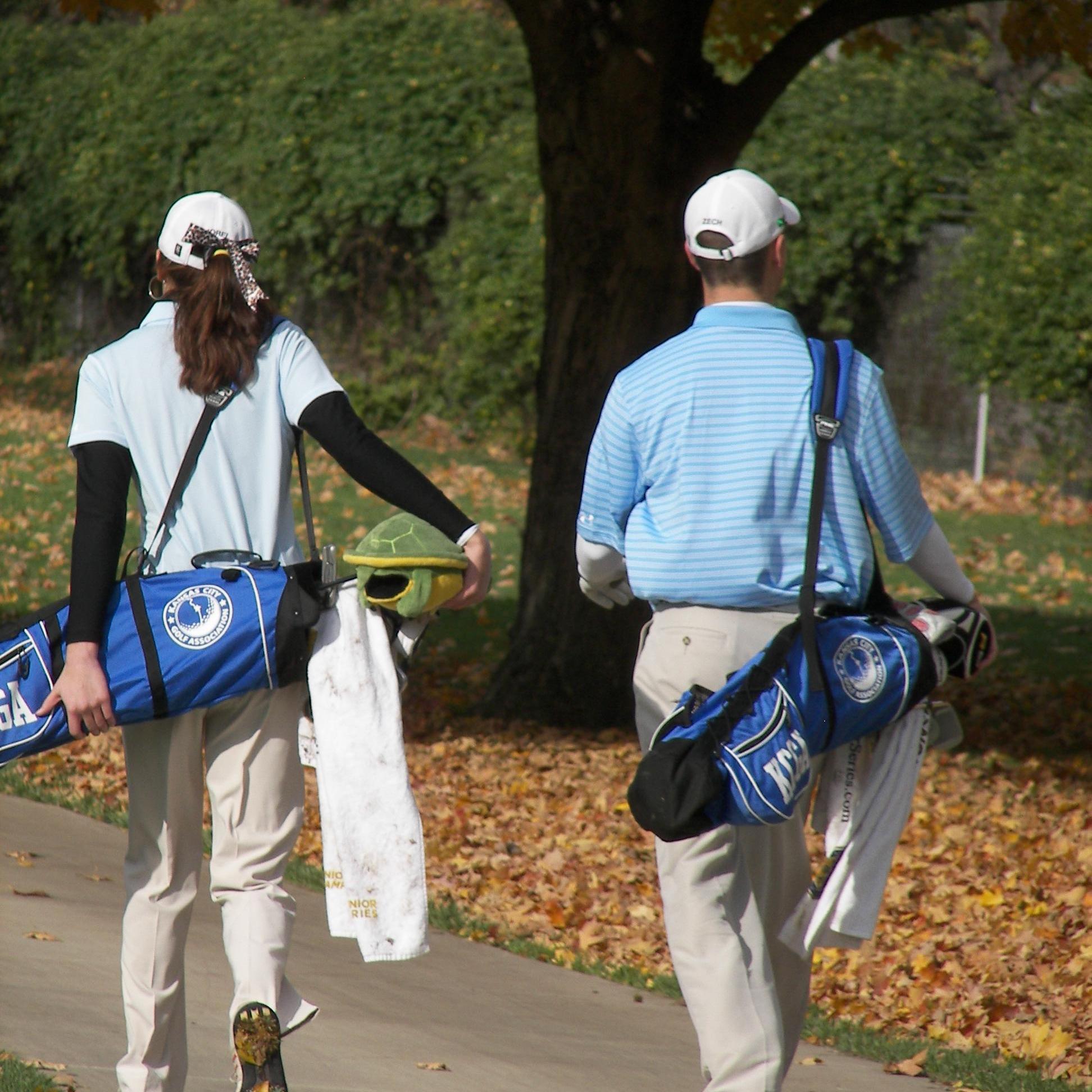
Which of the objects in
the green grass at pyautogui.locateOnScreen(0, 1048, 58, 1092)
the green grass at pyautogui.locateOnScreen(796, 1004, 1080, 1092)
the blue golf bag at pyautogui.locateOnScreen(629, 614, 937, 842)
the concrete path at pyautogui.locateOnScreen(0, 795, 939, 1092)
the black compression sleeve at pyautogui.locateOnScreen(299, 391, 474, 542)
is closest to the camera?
the blue golf bag at pyautogui.locateOnScreen(629, 614, 937, 842)

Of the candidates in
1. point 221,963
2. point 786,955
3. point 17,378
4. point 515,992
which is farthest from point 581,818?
point 17,378

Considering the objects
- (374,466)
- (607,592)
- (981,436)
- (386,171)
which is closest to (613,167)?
(607,592)

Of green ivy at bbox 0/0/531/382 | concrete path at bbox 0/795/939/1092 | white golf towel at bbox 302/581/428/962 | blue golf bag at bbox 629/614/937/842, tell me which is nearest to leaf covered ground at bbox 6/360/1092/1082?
concrete path at bbox 0/795/939/1092

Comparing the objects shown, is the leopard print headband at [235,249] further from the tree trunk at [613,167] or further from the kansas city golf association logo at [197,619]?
the tree trunk at [613,167]

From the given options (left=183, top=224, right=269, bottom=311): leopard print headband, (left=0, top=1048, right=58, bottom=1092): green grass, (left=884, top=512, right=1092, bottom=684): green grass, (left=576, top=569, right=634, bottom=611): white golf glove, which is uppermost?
(left=183, top=224, right=269, bottom=311): leopard print headband

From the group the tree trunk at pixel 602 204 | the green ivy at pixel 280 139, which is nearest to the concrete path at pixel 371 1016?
the tree trunk at pixel 602 204

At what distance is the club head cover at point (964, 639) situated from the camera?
10.9ft

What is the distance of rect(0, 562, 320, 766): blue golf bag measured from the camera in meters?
3.21

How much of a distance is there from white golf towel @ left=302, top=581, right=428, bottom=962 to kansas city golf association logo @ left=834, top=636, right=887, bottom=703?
920 millimetres

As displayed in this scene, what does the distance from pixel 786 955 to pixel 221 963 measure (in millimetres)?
2091

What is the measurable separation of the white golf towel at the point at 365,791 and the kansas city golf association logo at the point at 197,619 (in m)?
0.21

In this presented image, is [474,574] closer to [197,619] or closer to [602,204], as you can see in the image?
[197,619]

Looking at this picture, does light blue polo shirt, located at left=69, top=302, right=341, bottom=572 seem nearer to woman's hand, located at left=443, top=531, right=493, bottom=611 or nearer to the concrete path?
woman's hand, located at left=443, top=531, right=493, bottom=611

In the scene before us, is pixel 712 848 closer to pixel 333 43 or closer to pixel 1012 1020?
pixel 1012 1020
